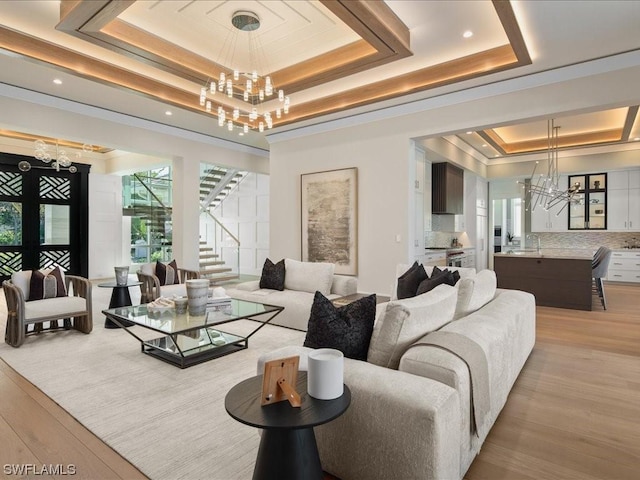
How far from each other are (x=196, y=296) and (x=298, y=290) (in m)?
1.82

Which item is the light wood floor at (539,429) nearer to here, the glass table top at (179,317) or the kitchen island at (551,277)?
the glass table top at (179,317)

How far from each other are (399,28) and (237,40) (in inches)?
70.8

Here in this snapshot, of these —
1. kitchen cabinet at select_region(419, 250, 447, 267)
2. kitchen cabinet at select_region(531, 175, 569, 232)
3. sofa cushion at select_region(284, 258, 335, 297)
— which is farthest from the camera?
kitchen cabinet at select_region(531, 175, 569, 232)

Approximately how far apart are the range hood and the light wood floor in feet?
14.4

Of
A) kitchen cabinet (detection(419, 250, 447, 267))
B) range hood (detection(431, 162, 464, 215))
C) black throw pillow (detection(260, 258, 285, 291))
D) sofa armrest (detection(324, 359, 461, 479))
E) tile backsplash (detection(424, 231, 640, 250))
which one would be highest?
range hood (detection(431, 162, 464, 215))

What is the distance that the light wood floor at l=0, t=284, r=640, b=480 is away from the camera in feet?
6.54

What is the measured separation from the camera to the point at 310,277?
5066mm

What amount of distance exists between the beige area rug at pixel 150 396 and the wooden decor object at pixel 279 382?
71cm

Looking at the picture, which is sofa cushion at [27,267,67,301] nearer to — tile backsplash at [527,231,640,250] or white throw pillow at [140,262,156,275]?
white throw pillow at [140,262,156,275]

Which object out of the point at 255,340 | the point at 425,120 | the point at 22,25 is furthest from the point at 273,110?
the point at 255,340

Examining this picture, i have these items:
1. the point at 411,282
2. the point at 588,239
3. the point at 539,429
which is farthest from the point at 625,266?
the point at 539,429

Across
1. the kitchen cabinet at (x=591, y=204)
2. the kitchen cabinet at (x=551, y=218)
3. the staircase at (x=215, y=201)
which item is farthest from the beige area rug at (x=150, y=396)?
the kitchen cabinet at (x=591, y=204)

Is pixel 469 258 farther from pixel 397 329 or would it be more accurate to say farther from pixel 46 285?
pixel 46 285

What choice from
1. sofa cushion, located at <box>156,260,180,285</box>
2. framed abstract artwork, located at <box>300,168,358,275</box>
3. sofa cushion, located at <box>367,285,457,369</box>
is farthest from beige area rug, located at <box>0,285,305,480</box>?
framed abstract artwork, located at <box>300,168,358,275</box>
